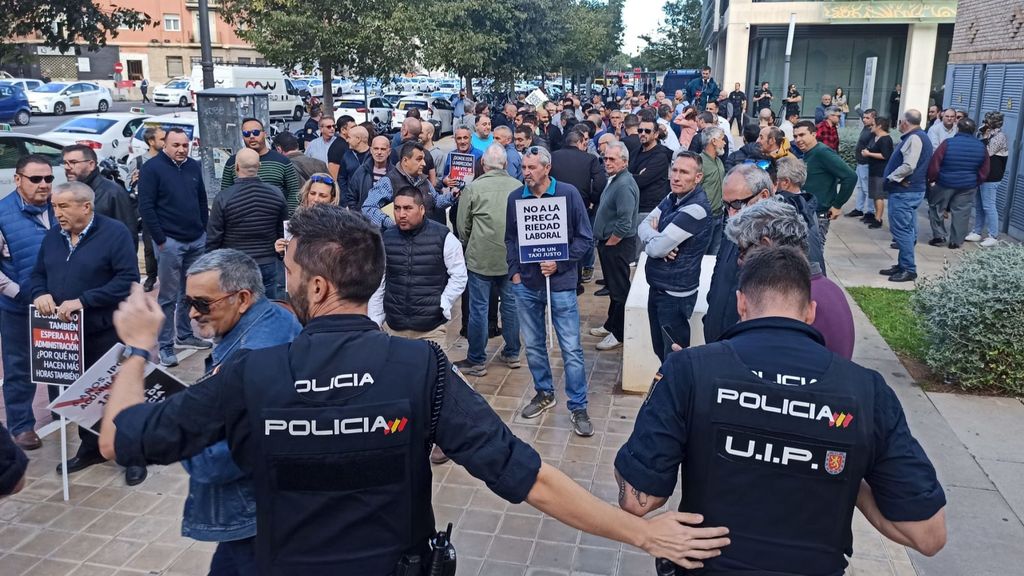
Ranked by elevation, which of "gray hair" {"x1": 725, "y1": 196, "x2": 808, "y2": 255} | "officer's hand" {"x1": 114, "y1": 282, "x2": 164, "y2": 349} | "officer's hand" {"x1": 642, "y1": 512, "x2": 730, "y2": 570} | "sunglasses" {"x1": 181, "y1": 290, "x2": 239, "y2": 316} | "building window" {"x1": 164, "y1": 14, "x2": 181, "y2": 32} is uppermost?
"building window" {"x1": 164, "y1": 14, "x2": 181, "y2": 32}

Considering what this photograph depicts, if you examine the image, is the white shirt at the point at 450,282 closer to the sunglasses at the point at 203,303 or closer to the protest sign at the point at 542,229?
the protest sign at the point at 542,229

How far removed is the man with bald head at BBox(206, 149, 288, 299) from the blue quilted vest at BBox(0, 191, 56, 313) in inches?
55.9

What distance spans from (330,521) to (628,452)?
924 millimetres

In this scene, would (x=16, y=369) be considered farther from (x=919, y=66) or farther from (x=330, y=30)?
(x=919, y=66)

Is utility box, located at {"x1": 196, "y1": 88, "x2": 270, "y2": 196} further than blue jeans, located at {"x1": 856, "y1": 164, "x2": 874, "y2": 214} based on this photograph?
No

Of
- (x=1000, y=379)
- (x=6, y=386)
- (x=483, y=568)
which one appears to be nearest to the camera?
(x=483, y=568)

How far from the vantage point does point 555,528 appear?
5008 mm

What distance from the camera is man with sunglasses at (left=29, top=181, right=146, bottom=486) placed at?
5445 mm

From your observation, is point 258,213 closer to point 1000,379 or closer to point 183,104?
point 1000,379

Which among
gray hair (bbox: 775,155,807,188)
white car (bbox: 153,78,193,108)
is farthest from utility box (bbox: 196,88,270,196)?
white car (bbox: 153,78,193,108)

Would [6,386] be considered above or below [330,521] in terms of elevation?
below

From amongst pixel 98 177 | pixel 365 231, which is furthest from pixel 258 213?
pixel 365 231

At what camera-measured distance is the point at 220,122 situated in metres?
10.8

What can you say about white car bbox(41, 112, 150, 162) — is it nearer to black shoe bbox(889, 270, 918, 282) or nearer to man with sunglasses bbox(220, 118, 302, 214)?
man with sunglasses bbox(220, 118, 302, 214)
